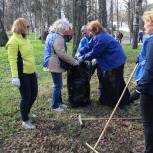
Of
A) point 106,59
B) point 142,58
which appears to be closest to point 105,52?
point 106,59

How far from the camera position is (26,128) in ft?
23.5

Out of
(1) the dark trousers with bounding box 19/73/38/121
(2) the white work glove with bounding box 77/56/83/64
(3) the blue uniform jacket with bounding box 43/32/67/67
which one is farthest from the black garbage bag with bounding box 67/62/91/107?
(1) the dark trousers with bounding box 19/73/38/121

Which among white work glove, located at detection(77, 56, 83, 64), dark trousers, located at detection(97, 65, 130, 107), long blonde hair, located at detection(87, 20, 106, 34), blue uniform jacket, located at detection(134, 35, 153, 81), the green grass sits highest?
long blonde hair, located at detection(87, 20, 106, 34)

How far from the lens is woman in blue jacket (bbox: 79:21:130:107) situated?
7.90m

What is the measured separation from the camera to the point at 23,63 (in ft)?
22.6

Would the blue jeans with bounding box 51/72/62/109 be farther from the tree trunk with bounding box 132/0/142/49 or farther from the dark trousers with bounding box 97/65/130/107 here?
the tree trunk with bounding box 132/0/142/49

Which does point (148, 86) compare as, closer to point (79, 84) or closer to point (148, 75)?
point (148, 75)

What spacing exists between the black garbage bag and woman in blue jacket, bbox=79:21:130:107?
221 millimetres

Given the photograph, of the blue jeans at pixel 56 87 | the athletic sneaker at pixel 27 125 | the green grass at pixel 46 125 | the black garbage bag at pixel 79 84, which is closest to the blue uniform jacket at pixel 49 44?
the blue jeans at pixel 56 87

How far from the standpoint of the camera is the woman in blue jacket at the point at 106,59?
311 inches

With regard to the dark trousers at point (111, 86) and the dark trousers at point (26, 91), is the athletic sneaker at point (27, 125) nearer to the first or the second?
the dark trousers at point (26, 91)

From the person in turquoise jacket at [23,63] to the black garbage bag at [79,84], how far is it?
1.31 m

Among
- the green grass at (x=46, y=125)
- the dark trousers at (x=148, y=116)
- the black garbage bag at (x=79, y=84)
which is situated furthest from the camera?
the black garbage bag at (x=79, y=84)

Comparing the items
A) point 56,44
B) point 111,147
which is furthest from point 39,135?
point 56,44
